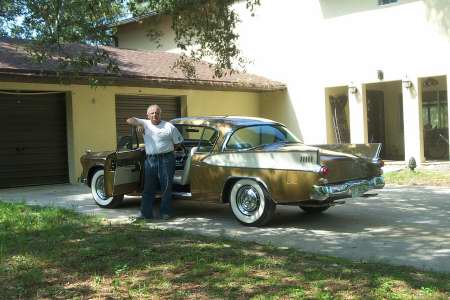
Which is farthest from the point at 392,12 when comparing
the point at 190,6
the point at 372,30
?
the point at 190,6

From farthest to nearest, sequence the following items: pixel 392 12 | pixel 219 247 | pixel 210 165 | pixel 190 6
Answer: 1. pixel 392 12
2. pixel 190 6
3. pixel 210 165
4. pixel 219 247

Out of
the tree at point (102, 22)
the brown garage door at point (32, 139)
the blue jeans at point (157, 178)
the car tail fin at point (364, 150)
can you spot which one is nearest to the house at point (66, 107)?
the brown garage door at point (32, 139)

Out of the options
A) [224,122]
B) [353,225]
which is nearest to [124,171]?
[224,122]

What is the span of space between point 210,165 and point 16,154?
7.62 metres

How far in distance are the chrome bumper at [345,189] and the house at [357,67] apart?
374 inches

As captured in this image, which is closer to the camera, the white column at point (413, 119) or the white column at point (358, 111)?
the white column at point (413, 119)

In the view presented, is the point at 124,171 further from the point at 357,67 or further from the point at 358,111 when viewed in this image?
the point at 357,67

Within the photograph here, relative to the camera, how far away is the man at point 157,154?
348 inches

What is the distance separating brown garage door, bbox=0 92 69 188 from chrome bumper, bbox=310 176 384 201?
9250 mm

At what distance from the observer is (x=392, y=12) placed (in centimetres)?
1753

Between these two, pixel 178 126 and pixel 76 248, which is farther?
pixel 178 126

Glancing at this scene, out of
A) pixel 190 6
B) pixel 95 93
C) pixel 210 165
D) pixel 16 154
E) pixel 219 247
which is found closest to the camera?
pixel 219 247

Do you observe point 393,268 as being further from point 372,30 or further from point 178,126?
point 372,30

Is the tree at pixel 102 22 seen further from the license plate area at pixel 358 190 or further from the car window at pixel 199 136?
the license plate area at pixel 358 190
